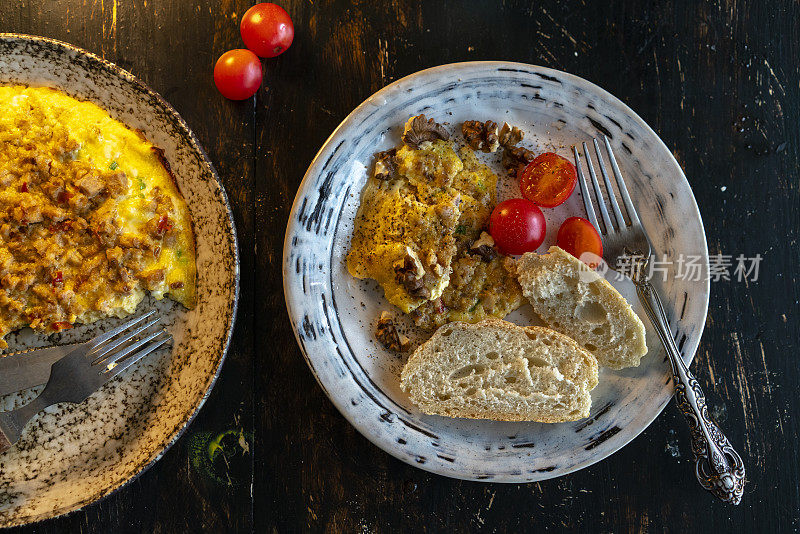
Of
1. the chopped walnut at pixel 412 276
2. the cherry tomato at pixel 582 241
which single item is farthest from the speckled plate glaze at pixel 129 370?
the cherry tomato at pixel 582 241

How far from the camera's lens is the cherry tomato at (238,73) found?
220 centimetres

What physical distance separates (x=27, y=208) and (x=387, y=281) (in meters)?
1.45

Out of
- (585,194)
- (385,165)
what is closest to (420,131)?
(385,165)

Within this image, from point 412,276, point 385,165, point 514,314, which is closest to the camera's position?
point 412,276

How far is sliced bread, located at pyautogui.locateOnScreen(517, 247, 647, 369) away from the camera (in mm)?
2166

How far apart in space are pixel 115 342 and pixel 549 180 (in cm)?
193

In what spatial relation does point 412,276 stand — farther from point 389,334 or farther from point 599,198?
point 599,198

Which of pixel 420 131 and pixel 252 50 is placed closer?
pixel 420 131

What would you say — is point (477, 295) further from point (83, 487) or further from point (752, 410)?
point (83, 487)

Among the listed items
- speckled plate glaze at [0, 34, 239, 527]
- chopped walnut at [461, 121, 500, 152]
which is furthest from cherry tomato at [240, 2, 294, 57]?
chopped walnut at [461, 121, 500, 152]

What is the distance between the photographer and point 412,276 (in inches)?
82.1

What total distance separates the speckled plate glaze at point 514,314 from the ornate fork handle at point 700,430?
7 centimetres

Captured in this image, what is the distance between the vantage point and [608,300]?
2.18m

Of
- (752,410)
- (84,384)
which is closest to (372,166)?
(84,384)
